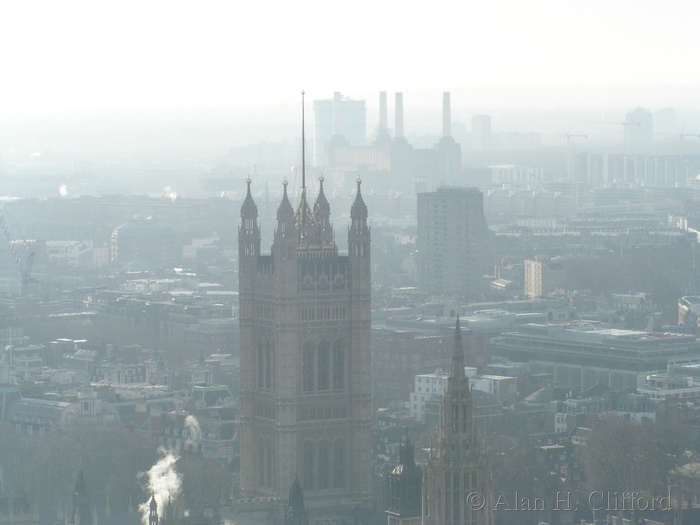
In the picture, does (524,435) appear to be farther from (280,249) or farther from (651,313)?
(651,313)

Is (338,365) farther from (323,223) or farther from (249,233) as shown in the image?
(249,233)

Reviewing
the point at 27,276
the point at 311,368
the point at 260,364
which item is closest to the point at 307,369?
the point at 311,368

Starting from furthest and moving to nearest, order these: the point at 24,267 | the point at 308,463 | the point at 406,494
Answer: the point at 24,267, the point at 308,463, the point at 406,494

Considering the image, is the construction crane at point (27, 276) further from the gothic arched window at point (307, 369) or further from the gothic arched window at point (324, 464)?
the gothic arched window at point (324, 464)

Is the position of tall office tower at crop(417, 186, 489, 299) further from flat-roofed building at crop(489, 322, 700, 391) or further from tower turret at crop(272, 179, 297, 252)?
tower turret at crop(272, 179, 297, 252)

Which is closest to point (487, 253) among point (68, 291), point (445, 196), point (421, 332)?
point (445, 196)

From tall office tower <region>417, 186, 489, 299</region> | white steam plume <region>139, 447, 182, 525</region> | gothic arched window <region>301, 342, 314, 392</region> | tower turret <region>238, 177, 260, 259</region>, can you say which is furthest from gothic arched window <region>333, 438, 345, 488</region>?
tall office tower <region>417, 186, 489, 299</region>
